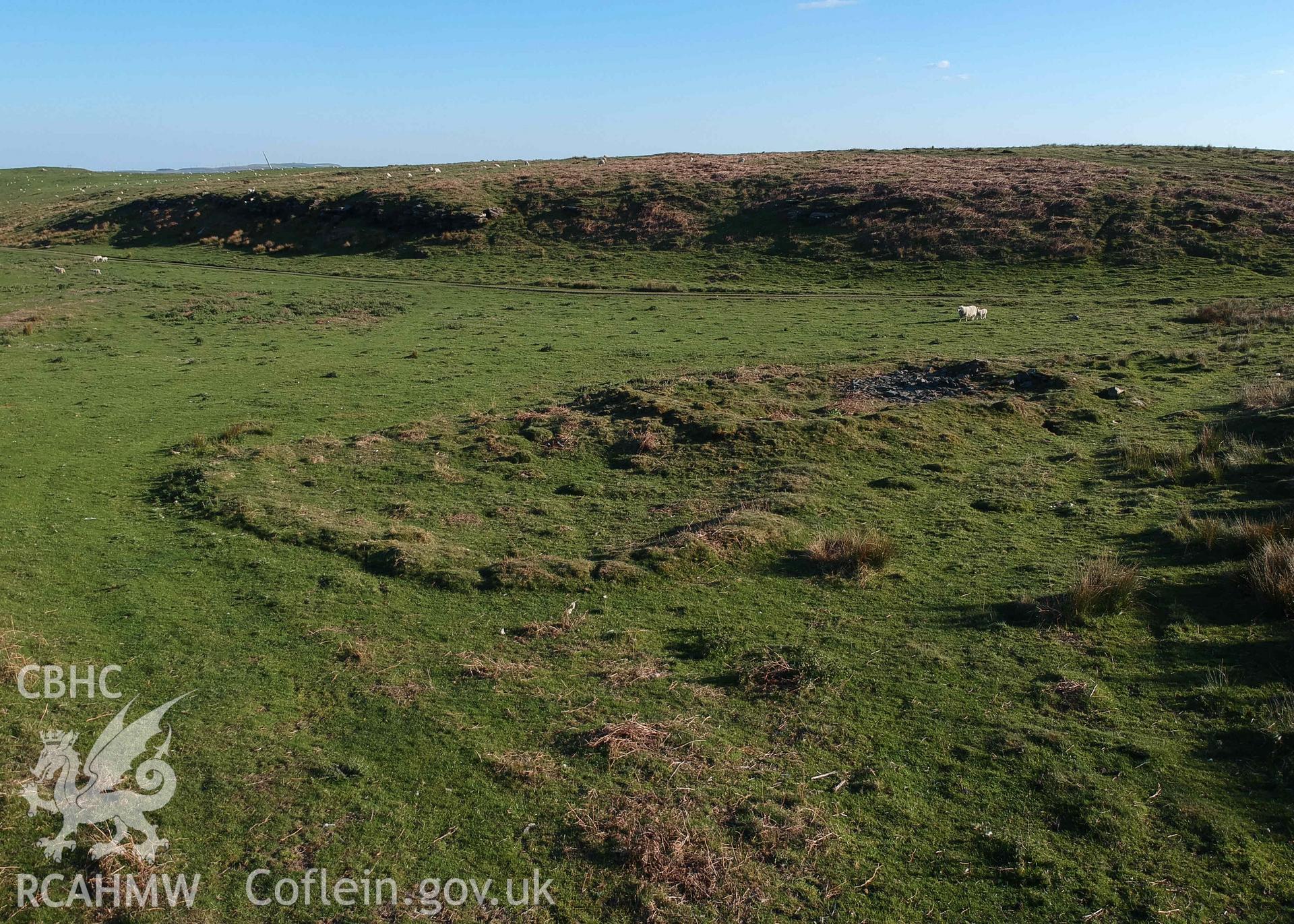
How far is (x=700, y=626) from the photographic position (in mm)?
10703

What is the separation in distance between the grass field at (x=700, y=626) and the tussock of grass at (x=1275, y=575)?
7 cm

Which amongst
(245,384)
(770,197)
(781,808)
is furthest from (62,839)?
(770,197)

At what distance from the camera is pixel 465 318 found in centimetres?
4072

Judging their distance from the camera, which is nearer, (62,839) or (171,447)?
(62,839)

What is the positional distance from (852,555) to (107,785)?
9.42 m

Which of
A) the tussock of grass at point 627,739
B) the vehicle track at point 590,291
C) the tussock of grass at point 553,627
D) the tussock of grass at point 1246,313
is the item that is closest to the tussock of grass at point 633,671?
the tussock of grass at point 627,739

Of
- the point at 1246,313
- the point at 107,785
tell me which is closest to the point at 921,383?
the point at 1246,313

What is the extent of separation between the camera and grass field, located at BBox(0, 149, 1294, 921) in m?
6.59

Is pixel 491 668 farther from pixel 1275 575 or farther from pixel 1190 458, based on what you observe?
pixel 1190 458

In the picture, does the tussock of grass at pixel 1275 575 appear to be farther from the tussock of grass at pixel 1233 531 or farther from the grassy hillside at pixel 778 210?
the grassy hillside at pixel 778 210

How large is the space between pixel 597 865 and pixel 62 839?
445 cm

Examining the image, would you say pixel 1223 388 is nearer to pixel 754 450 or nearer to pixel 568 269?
pixel 754 450

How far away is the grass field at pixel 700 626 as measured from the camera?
6.59 meters

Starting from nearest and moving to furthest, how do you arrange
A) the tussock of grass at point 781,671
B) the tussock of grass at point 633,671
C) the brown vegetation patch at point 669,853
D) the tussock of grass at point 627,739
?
the brown vegetation patch at point 669,853
the tussock of grass at point 627,739
the tussock of grass at point 781,671
the tussock of grass at point 633,671
